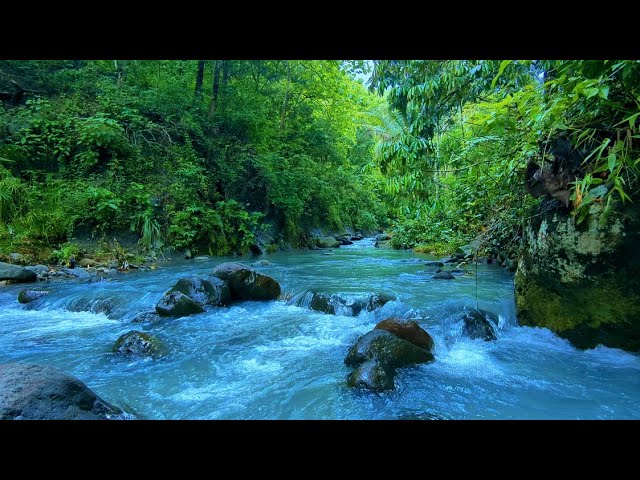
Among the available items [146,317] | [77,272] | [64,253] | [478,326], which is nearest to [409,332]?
[478,326]

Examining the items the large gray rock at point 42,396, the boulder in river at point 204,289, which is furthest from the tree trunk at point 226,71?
the large gray rock at point 42,396

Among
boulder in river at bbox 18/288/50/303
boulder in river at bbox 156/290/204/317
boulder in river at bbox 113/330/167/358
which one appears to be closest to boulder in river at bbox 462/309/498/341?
boulder in river at bbox 113/330/167/358

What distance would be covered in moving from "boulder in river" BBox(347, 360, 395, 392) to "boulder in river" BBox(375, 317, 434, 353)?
886 mm

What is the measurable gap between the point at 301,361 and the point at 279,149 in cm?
1446

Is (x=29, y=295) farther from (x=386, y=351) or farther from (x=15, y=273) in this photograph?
(x=386, y=351)

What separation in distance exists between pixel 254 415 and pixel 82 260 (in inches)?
348

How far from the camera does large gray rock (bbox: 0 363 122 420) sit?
8.90ft

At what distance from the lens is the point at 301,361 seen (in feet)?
16.6

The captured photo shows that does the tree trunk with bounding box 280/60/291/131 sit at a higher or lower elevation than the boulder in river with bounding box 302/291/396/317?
higher

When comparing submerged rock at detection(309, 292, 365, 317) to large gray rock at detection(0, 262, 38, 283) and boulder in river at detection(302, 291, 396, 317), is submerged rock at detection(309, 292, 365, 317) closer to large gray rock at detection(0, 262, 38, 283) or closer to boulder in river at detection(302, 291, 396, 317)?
boulder in river at detection(302, 291, 396, 317)

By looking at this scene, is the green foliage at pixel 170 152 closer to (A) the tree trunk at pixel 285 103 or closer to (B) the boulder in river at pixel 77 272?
(A) the tree trunk at pixel 285 103

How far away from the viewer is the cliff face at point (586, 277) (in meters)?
4.52

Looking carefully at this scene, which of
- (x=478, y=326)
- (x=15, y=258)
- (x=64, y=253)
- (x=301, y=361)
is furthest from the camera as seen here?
(x=64, y=253)
